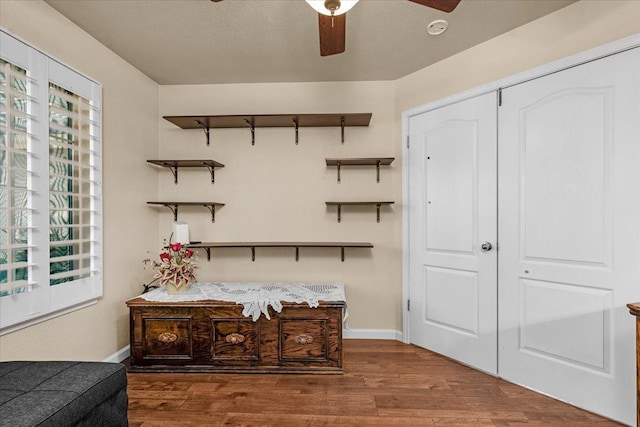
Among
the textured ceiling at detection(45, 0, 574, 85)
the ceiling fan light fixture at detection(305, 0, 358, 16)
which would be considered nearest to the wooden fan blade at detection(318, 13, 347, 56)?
the ceiling fan light fixture at detection(305, 0, 358, 16)

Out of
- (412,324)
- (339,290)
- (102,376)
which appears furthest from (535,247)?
(102,376)

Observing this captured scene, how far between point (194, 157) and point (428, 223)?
7.60 feet

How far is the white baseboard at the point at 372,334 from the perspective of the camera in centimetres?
322

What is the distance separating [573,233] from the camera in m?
2.12

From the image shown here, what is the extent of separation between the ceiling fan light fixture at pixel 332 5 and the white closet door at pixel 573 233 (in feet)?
5.53

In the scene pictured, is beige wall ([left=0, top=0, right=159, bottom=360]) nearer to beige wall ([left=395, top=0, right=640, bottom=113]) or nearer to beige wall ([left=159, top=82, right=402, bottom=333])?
beige wall ([left=159, top=82, right=402, bottom=333])

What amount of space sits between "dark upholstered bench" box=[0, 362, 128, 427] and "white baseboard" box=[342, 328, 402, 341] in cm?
204

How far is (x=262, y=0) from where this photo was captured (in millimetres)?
2053

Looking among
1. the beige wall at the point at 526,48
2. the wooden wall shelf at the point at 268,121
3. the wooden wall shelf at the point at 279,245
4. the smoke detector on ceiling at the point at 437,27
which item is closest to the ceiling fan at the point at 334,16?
the smoke detector on ceiling at the point at 437,27

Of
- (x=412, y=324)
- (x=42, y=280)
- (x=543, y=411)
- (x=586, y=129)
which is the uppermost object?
(x=586, y=129)

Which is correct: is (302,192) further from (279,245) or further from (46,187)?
(46,187)

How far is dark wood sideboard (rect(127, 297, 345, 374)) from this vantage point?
2.53 metres

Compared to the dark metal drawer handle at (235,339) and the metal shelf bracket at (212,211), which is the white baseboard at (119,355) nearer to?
the dark metal drawer handle at (235,339)

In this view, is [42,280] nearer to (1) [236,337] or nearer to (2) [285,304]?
(1) [236,337]
